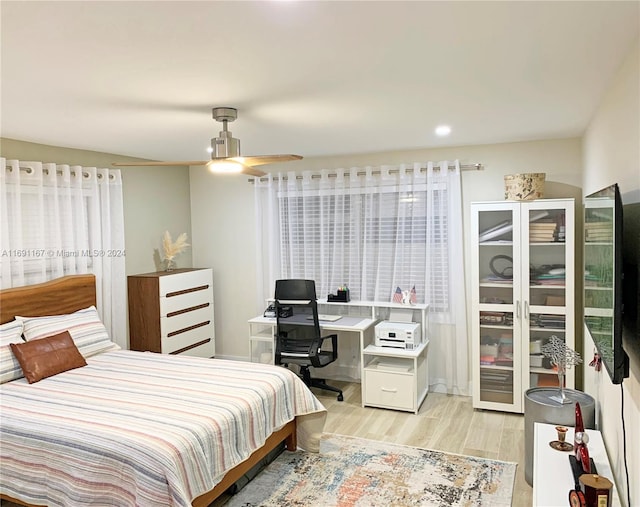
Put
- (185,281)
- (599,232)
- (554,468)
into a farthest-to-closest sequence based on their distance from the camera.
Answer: (185,281) < (554,468) < (599,232)

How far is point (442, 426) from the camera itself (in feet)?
13.6

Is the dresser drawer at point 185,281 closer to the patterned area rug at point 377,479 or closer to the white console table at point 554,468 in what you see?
the patterned area rug at point 377,479

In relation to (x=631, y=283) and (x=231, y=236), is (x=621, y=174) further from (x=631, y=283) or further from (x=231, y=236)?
(x=231, y=236)

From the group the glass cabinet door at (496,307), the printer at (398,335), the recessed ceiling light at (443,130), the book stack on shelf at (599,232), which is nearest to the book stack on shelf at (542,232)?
the glass cabinet door at (496,307)

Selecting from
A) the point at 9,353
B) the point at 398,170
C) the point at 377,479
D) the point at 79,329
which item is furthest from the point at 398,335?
the point at 9,353

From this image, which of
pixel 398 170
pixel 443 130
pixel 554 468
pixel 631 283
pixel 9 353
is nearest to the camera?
pixel 631 283

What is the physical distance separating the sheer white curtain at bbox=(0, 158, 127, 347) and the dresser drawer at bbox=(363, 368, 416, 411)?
2.52m

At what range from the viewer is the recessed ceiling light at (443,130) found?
3805 mm

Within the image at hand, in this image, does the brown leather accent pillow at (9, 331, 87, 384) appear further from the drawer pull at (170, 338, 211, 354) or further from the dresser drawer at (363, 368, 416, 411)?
the dresser drawer at (363, 368, 416, 411)

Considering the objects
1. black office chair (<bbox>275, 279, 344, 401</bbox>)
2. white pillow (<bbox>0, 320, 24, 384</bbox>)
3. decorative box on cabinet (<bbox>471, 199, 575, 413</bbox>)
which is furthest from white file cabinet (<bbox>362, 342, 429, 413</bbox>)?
white pillow (<bbox>0, 320, 24, 384</bbox>)

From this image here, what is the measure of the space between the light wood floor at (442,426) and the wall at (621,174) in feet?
2.83

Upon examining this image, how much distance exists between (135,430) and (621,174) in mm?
2785

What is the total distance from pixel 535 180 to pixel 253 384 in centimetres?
286

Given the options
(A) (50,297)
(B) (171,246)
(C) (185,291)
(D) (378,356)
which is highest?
(B) (171,246)
